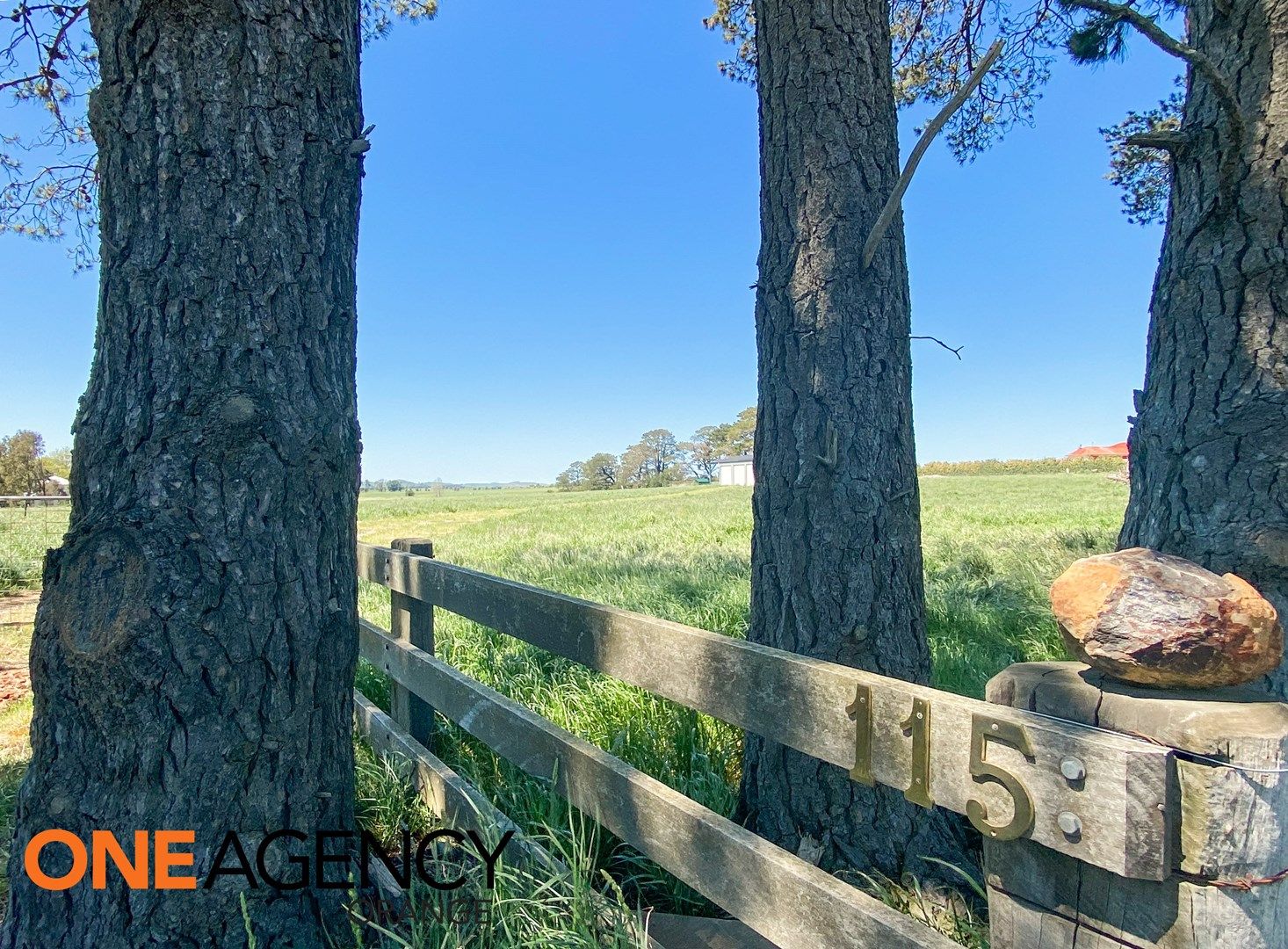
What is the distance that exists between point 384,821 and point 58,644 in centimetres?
145

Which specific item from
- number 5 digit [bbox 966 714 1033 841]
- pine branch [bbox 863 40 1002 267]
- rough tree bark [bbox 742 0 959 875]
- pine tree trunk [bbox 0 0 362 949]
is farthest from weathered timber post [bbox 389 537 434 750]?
number 5 digit [bbox 966 714 1033 841]

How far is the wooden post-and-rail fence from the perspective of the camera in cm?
108

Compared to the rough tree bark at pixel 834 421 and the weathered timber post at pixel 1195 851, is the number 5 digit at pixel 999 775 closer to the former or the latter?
the weathered timber post at pixel 1195 851

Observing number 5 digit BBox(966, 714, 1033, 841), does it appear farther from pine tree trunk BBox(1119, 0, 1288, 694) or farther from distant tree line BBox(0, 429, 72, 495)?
distant tree line BBox(0, 429, 72, 495)

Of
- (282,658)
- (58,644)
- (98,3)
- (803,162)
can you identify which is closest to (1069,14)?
(803,162)

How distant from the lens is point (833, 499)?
271 centimetres

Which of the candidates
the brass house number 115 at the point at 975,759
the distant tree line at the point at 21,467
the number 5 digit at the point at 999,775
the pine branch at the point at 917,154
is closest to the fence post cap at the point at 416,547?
the pine branch at the point at 917,154

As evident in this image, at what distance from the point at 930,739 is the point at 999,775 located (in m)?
0.15

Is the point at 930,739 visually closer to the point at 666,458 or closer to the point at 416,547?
the point at 416,547

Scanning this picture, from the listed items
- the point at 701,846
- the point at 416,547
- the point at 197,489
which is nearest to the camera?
the point at 701,846

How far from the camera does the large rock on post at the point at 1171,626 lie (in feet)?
3.75

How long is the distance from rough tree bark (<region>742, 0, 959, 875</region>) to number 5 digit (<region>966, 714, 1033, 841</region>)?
1.39 metres

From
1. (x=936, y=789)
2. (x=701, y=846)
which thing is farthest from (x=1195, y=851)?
(x=701, y=846)

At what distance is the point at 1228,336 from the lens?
2.69m
